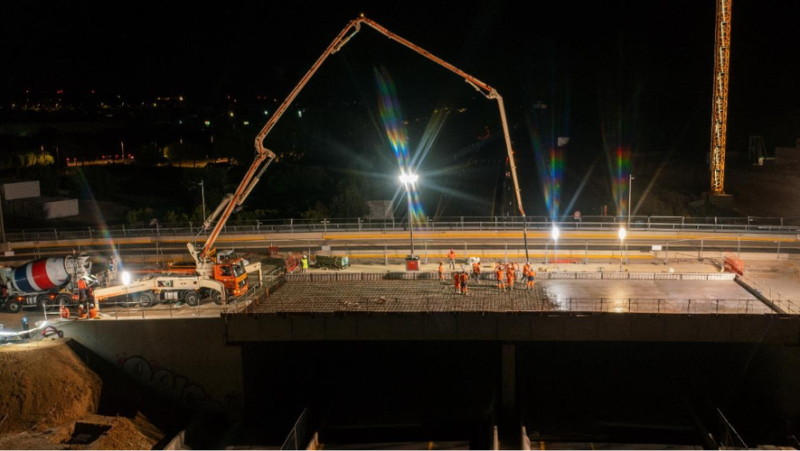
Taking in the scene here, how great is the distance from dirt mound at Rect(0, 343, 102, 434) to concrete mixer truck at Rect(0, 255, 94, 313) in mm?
4626

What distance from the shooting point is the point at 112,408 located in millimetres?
29406

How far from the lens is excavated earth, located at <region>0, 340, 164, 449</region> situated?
26.4m

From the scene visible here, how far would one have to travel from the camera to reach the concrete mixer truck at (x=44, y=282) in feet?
111

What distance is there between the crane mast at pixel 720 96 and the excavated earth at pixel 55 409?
5950 cm

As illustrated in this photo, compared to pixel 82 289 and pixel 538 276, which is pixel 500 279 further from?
pixel 82 289

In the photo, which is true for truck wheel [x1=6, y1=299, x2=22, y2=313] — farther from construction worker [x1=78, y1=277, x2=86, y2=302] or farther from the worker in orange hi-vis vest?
the worker in orange hi-vis vest

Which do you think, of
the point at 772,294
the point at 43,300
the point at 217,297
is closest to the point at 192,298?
the point at 217,297

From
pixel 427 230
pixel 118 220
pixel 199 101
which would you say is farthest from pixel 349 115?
pixel 199 101

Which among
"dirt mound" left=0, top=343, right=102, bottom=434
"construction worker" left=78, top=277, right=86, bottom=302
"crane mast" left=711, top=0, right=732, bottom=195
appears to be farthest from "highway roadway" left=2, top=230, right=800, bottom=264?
"crane mast" left=711, top=0, right=732, bottom=195

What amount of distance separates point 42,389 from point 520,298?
20.1 metres

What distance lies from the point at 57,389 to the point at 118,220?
134 ft

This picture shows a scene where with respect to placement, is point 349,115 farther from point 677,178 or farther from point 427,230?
point 427,230

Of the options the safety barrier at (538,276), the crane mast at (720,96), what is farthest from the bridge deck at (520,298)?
the crane mast at (720,96)

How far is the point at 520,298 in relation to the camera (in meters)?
32.6
